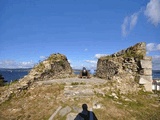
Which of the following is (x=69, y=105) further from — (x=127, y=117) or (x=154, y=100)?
(x=154, y=100)

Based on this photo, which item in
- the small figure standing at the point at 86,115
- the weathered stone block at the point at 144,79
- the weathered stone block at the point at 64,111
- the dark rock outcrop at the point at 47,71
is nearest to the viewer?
the small figure standing at the point at 86,115

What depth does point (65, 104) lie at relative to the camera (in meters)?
10.0

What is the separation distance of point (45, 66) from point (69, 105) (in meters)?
7.20

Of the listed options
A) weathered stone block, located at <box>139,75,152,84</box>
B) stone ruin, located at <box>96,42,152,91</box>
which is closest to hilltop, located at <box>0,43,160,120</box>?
stone ruin, located at <box>96,42,152,91</box>

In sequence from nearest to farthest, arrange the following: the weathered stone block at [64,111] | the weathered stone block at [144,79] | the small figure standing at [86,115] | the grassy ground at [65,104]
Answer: the small figure standing at [86,115] → the weathered stone block at [64,111] → the grassy ground at [65,104] → the weathered stone block at [144,79]

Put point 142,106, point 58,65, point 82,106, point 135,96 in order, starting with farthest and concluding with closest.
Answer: point 58,65 → point 135,96 → point 142,106 → point 82,106

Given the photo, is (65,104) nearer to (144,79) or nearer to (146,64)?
(144,79)

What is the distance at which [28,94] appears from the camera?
12.1 meters

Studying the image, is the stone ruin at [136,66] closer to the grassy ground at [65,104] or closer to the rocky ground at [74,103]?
the rocky ground at [74,103]

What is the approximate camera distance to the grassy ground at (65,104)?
8.96 metres

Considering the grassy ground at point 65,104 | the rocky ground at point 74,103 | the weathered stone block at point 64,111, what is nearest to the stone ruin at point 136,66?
the rocky ground at point 74,103

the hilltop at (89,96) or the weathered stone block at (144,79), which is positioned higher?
the weathered stone block at (144,79)

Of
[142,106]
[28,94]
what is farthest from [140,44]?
[28,94]

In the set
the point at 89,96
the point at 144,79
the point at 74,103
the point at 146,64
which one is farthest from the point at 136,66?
the point at 74,103
